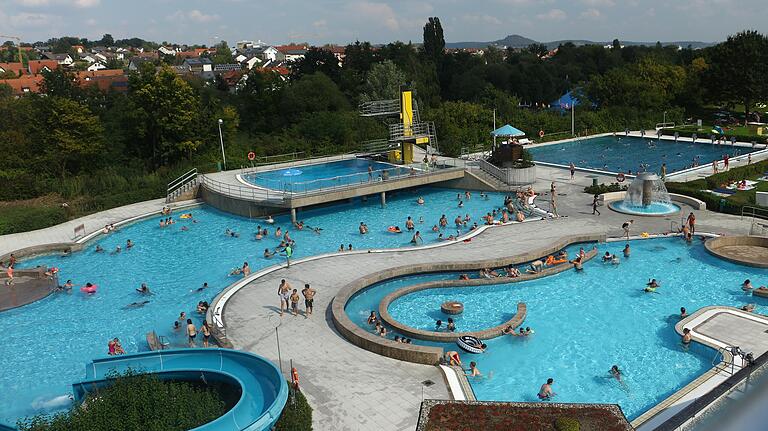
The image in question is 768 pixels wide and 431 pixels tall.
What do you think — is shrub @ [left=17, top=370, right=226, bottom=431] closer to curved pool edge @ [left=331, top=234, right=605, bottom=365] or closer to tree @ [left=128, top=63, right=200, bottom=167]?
curved pool edge @ [left=331, top=234, right=605, bottom=365]

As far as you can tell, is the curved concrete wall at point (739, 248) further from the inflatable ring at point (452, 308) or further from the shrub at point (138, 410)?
the shrub at point (138, 410)

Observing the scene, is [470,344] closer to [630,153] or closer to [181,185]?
[181,185]

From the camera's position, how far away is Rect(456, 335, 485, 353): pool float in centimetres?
1560

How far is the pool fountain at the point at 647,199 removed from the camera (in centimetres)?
2731

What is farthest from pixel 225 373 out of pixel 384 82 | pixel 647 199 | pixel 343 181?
pixel 384 82

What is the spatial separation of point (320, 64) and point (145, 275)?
4952 centimetres

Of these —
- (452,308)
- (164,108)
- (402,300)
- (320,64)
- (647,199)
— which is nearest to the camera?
(452,308)

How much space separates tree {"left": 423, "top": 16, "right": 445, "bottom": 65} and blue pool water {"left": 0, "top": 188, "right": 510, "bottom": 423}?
216 ft

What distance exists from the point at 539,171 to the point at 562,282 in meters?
18.7

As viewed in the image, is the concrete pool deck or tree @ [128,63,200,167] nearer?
the concrete pool deck

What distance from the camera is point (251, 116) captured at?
55.0 meters

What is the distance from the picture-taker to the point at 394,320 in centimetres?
1770

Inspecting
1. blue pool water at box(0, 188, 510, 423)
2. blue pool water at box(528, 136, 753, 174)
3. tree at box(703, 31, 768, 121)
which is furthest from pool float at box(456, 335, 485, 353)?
tree at box(703, 31, 768, 121)

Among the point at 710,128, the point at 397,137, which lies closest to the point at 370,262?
the point at 397,137
